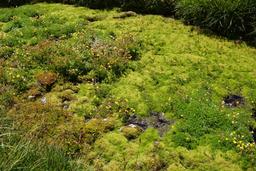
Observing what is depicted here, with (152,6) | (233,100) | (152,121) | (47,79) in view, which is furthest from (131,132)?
(152,6)

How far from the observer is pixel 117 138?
1176 cm

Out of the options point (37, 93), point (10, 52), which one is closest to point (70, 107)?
point (37, 93)

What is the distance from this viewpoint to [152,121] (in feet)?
40.4

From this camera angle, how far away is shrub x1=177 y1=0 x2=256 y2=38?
1555 cm

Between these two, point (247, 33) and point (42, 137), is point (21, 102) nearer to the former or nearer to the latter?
point (42, 137)

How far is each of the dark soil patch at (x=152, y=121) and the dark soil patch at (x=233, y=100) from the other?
64.5 inches

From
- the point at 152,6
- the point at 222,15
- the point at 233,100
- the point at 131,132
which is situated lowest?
the point at 131,132

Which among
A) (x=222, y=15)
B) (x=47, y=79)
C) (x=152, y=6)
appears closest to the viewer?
(x=47, y=79)

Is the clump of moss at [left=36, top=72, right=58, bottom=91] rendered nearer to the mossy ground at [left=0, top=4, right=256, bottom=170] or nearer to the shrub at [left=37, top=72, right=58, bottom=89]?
the shrub at [left=37, top=72, right=58, bottom=89]

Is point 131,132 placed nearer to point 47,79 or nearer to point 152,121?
point 152,121

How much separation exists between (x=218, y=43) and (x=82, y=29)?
4290mm

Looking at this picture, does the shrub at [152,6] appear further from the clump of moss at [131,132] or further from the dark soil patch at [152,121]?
the clump of moss at [131,132]

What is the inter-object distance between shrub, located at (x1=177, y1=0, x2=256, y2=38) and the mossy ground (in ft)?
1.67

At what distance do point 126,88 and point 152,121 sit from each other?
58.3 inches
